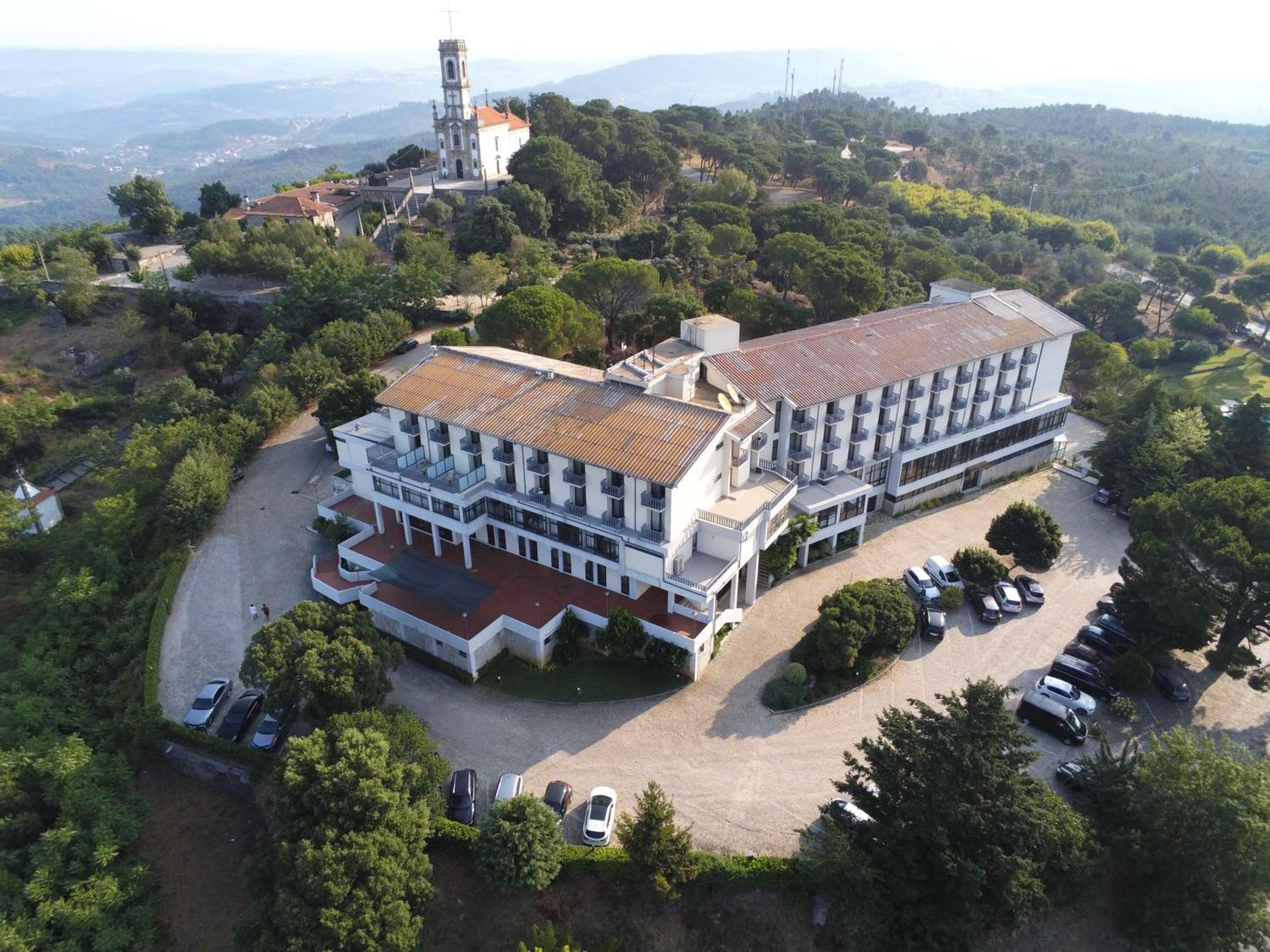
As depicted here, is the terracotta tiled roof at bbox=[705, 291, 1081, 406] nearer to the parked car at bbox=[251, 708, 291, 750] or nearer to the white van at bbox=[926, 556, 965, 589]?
the white van at bbox=[926, 556, 965, 589]

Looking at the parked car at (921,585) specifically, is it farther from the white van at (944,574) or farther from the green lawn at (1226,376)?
the green lawn at (1226,376)

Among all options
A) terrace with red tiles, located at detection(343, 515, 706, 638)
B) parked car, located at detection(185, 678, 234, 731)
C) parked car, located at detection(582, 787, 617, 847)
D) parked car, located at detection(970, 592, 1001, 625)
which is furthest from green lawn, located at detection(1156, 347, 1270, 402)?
parked car, located at detection(185, 678, 234, 731)

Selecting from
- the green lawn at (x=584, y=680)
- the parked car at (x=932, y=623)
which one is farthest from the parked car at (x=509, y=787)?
the parked car at (x=932, y=623)

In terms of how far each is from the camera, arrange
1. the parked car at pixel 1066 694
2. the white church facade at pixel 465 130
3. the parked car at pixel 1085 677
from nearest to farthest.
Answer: the parked car at pixel 1066 694 < the parked car at pixel 1085 677 < the white church facade at pixel 465 130

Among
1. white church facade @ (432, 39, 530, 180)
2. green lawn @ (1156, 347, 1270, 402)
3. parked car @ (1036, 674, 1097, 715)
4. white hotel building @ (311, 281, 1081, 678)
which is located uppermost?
white church facade @ (432, 39, 530, 180)

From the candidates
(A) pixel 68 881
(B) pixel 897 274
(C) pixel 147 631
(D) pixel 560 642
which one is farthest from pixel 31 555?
(B) pixel 897 274

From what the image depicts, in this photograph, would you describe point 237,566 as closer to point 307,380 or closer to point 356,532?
point 356,532

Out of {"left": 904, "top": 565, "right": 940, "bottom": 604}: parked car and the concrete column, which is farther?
{"left": 904, "top": 565, "right": 940, "bottom": 604}: parked car
